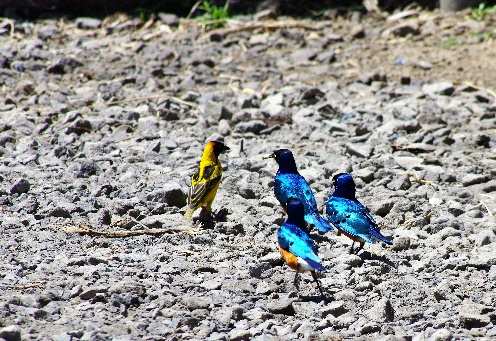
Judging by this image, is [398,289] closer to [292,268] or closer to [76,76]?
[292,268]

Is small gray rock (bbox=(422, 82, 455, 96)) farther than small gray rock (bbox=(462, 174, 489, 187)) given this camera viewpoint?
Yes

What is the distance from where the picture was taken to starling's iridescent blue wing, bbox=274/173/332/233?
6.68m

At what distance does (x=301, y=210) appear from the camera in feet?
20.7

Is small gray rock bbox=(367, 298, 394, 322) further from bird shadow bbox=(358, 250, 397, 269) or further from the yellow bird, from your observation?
the yellow bird

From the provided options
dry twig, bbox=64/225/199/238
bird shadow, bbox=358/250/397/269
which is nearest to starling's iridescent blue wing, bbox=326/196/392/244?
bird shadow, bbox=358/250/397/269

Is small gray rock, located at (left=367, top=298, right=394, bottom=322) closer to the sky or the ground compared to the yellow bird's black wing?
closer to the ground

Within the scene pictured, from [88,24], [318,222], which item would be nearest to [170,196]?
[318,222]

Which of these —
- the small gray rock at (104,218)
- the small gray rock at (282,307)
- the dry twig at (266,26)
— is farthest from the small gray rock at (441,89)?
the small gray rock at (282,307)

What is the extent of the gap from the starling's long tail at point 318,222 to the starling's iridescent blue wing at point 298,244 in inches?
19.0

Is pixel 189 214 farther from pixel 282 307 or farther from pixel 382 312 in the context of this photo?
pixel 382 312

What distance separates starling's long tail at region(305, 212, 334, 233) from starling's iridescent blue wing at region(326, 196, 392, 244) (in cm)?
4

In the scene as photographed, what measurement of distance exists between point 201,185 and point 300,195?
0.65m

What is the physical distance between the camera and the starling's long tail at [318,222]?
6.64 metres

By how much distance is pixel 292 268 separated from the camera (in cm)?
606
